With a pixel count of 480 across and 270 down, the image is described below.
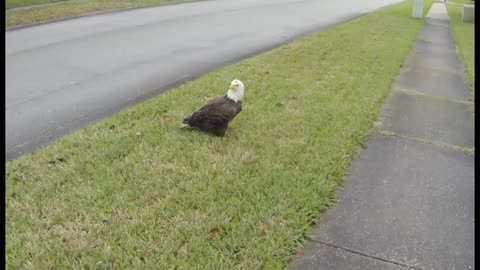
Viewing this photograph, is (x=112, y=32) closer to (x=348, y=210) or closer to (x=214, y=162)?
(x=214, y=162)

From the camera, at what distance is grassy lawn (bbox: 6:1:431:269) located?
10.4 ft

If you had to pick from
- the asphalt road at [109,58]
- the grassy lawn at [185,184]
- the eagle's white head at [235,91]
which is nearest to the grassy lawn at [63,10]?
the asphalt road at [109,58]

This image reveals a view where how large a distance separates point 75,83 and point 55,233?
4.91 meters

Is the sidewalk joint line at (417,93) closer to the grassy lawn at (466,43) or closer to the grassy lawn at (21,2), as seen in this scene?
the grassy lawn at (466,43)

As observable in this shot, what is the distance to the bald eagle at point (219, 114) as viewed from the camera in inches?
198

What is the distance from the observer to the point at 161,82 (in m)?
8.02

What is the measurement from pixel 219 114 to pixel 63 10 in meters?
13.0

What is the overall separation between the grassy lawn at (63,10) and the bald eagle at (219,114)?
9.86 m

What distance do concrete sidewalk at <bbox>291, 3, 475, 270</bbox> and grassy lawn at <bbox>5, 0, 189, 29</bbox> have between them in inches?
429

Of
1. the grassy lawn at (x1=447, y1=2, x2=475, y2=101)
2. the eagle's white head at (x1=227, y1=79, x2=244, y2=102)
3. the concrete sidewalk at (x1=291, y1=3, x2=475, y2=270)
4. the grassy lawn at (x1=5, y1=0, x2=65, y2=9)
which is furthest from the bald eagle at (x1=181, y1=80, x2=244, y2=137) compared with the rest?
the grassy lawn at (x1=5, y1=0, x2=65, y2=9)

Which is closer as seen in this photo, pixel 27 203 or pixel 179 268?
pixel 179 268

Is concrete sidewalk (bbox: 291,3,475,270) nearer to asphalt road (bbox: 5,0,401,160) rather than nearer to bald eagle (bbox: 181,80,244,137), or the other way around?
bald eagle (bbox: 181,80,244,137)

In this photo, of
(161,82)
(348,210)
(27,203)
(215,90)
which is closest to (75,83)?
(161,82)

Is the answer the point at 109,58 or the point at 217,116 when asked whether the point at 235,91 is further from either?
the point at 109,58
